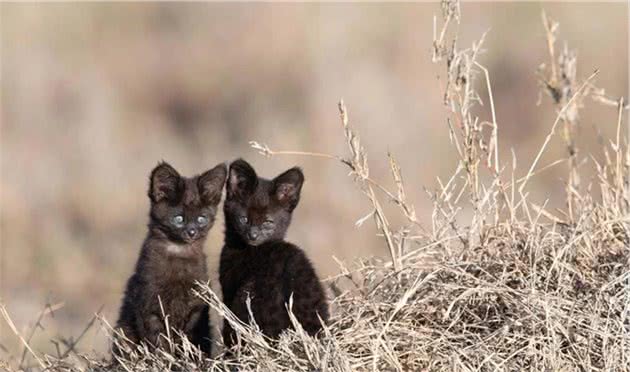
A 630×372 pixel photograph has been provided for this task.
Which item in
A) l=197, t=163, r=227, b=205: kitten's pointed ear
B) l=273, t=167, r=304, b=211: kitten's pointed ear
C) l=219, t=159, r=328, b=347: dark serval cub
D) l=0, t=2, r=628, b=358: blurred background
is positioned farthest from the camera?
l=0, t=2, r=628, b=358: blurred background

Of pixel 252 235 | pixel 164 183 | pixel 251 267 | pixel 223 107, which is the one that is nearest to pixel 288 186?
pixel 252 235

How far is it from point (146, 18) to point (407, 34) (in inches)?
115

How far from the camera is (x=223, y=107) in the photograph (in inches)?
587

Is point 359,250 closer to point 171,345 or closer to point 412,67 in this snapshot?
point 412,67

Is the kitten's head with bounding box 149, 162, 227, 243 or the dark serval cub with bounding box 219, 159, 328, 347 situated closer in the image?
the dark serval cub with bounding box 219, 159, 328, 347

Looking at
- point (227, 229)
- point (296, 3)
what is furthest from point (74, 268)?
point (227, 229)

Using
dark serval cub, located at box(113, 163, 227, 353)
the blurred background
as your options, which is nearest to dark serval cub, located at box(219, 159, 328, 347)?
dark serval cub, located at box(113, 163, 227, 353)

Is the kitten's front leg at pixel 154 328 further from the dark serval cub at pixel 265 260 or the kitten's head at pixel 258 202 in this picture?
the kitten's head at pixel 258 202

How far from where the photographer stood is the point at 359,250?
11.7m

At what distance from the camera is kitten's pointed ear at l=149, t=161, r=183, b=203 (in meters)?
6.77

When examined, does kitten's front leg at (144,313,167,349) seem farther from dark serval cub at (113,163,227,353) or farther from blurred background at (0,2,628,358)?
blurred background at (0,2,628,358)

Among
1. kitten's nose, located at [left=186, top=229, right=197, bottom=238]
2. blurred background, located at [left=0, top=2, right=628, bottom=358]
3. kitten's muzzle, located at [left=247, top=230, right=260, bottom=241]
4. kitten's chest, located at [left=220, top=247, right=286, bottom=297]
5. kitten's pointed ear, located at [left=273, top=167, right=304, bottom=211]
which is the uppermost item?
kitten's pointed ear, located at [left=273, top=167, right=304, bottom=211]

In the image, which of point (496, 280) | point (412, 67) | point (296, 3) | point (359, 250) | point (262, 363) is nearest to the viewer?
point (262, 363)

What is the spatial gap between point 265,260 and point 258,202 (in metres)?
0.26
